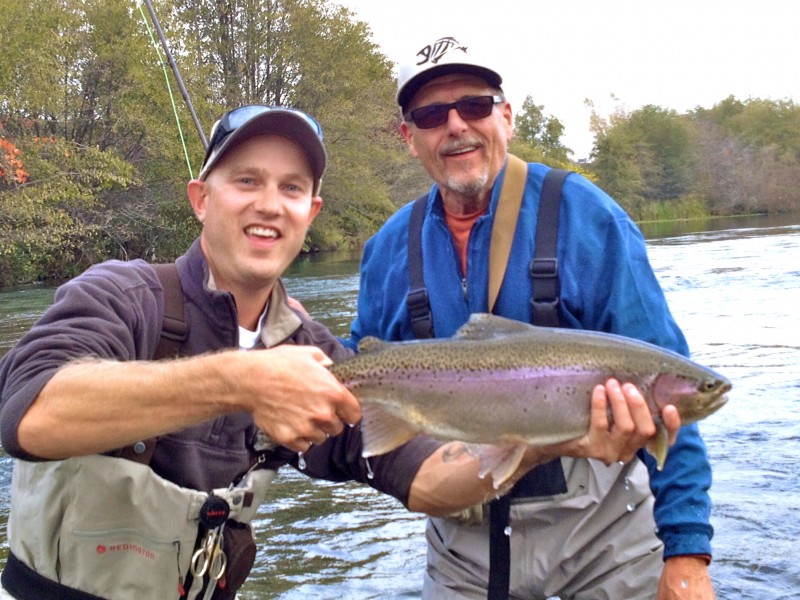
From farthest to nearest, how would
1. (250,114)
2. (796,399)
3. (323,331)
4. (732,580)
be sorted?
(796,399)
(732,580)
(323,331)
(250,114)

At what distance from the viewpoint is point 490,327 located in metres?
2.97

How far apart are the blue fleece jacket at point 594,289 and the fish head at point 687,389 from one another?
50cm

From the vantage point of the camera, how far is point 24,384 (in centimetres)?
261

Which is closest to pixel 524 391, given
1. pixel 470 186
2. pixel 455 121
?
pixel 470 186

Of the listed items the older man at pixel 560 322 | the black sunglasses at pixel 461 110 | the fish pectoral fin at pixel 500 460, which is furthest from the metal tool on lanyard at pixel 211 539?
the black sunglasses at pixel 461 110

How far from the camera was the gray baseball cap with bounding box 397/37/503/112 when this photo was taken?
12.5 feet

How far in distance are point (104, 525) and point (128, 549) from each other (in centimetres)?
13

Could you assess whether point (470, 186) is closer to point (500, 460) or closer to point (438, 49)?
point (438, 49)

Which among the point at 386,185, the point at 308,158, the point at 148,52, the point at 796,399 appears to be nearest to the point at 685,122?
the point at 386,185

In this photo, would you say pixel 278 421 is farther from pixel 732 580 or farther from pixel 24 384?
pixel 732 580

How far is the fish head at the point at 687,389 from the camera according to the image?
2.86m

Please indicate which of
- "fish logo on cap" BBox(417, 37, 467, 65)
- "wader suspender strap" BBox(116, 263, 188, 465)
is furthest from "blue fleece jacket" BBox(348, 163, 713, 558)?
"wader suspender strap" BBox(116, 263, 188, 465)

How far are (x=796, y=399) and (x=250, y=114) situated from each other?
699 cm

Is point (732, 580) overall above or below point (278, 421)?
below
